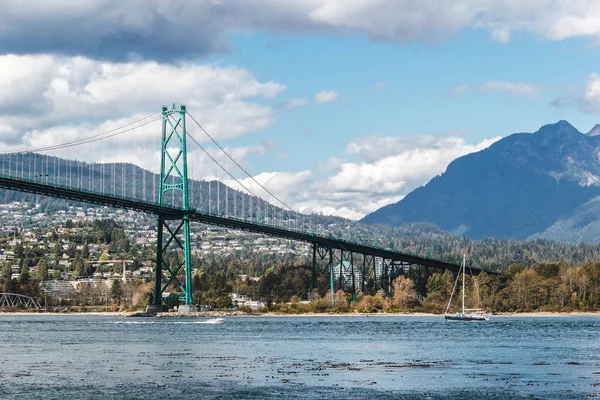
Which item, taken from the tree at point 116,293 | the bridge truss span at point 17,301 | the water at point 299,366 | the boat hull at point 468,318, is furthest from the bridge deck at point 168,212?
the bridge truss span at point 17,301

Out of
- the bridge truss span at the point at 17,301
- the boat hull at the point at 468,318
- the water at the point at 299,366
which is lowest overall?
the water at the point at 299,366

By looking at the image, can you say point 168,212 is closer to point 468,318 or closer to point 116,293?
point 468,318

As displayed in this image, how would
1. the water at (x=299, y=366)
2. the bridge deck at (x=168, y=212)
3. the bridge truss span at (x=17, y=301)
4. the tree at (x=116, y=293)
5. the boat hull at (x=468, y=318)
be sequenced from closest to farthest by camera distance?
the water at (x=299, y=366)
the bridge deck at (x=168, y=212)
the boat hull at (x=468, y=318)
the tree at (x=116, y=293)
the bridge truss span at (x=17, y=301)

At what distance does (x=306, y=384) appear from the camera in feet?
127

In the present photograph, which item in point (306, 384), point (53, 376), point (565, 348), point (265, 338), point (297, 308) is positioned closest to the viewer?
point (306, 384)

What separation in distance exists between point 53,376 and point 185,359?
32.3 ft

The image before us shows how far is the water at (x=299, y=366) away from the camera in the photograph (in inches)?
1438

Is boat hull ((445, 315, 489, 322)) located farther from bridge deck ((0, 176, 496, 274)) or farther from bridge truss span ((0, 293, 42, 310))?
bridge truss span ((0, 293, 42, 310))

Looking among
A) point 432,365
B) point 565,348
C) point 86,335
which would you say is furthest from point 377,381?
point 86,335

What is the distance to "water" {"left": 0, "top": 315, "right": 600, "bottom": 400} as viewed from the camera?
120 ft

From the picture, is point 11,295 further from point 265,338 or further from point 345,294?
point 265,338

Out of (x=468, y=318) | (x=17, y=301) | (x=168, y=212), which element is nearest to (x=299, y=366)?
(x=168, y=212)

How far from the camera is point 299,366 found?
46.6 metres

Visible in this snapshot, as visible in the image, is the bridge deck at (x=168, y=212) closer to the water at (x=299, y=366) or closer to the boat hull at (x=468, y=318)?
the water at (x=299, y=366)
